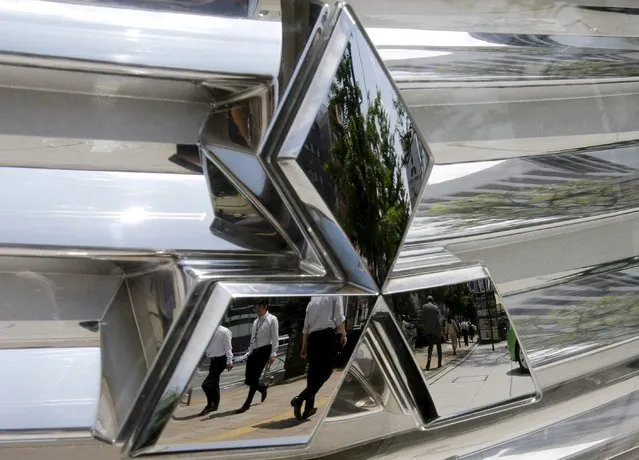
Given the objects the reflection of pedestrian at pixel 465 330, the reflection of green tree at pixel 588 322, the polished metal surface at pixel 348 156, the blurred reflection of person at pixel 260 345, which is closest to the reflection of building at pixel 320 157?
the polished metal surface at pixel 348 156

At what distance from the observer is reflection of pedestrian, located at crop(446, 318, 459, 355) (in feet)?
2.52

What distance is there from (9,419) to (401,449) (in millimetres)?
426

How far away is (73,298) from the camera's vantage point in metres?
0.64

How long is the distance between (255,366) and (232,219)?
0.14 metres

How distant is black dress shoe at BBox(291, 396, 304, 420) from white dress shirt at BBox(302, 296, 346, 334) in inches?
2.6

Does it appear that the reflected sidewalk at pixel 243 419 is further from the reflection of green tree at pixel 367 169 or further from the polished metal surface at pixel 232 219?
the reflection of green tree at pixel 367 169

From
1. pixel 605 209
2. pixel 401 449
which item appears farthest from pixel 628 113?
pixel 401 449

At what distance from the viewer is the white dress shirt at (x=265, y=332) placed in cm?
63

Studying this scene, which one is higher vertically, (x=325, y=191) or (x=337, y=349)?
(x=325, y=191)

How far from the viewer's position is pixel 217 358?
0.62 meters

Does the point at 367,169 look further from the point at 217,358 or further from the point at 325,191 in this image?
the point at 217,358

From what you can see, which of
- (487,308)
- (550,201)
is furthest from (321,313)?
(550,201)

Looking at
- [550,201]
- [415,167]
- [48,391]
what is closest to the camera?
[48,391]

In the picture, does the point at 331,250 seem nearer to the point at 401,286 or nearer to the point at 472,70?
the point at 401,286
